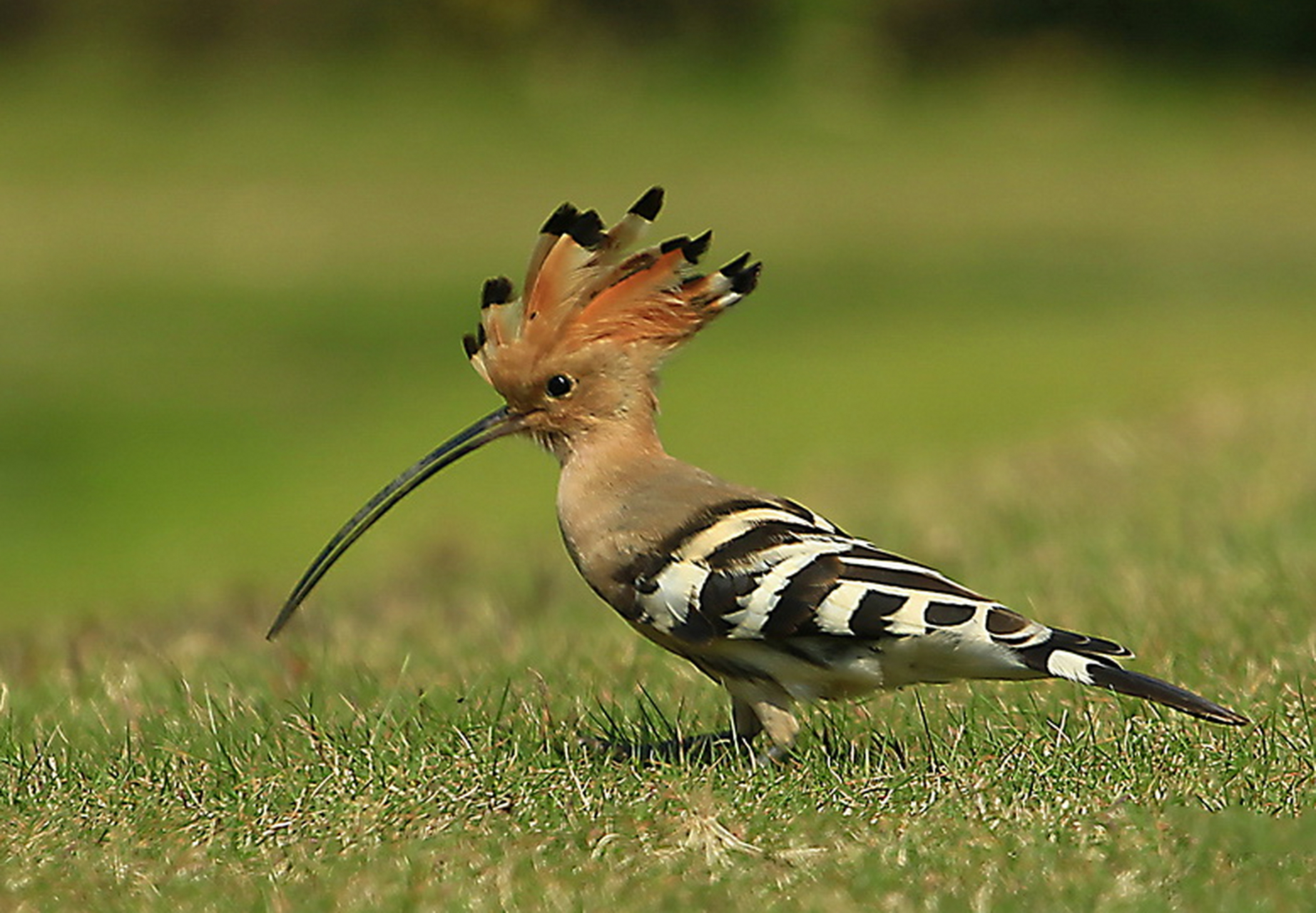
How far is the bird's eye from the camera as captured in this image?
13.7 feet

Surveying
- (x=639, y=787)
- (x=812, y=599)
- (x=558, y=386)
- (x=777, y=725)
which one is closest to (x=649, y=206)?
(x=558, y=386)

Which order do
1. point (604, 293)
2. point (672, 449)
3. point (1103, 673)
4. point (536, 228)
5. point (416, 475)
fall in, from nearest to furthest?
point (1103, 673), point (604, 293), point (416, 475), point (672, 449), point (536, 228)

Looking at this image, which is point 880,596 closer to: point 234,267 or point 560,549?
point 560,549

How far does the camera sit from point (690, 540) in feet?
12.5

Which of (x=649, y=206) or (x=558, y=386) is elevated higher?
(x=649, y=206)

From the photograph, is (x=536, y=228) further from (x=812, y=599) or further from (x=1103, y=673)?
(x=1103, y=673)

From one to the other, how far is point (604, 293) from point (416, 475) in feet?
2.22

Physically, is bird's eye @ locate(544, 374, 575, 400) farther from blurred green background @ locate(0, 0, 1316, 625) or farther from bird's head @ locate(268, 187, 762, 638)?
blurred green background @ locate(0, 0, 1316, 625)

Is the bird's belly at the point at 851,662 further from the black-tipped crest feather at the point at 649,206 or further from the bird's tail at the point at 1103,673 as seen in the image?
the black-tipped crest feather at the point at 649,206

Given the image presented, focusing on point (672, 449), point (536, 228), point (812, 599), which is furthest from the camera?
point (536, 228)

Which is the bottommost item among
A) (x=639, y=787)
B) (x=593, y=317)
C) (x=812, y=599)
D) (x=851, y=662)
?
(x=639, y=787)

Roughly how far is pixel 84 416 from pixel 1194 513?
27.8ft

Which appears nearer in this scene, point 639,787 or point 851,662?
point 639,787

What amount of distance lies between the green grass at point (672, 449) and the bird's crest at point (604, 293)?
760 millimetres
